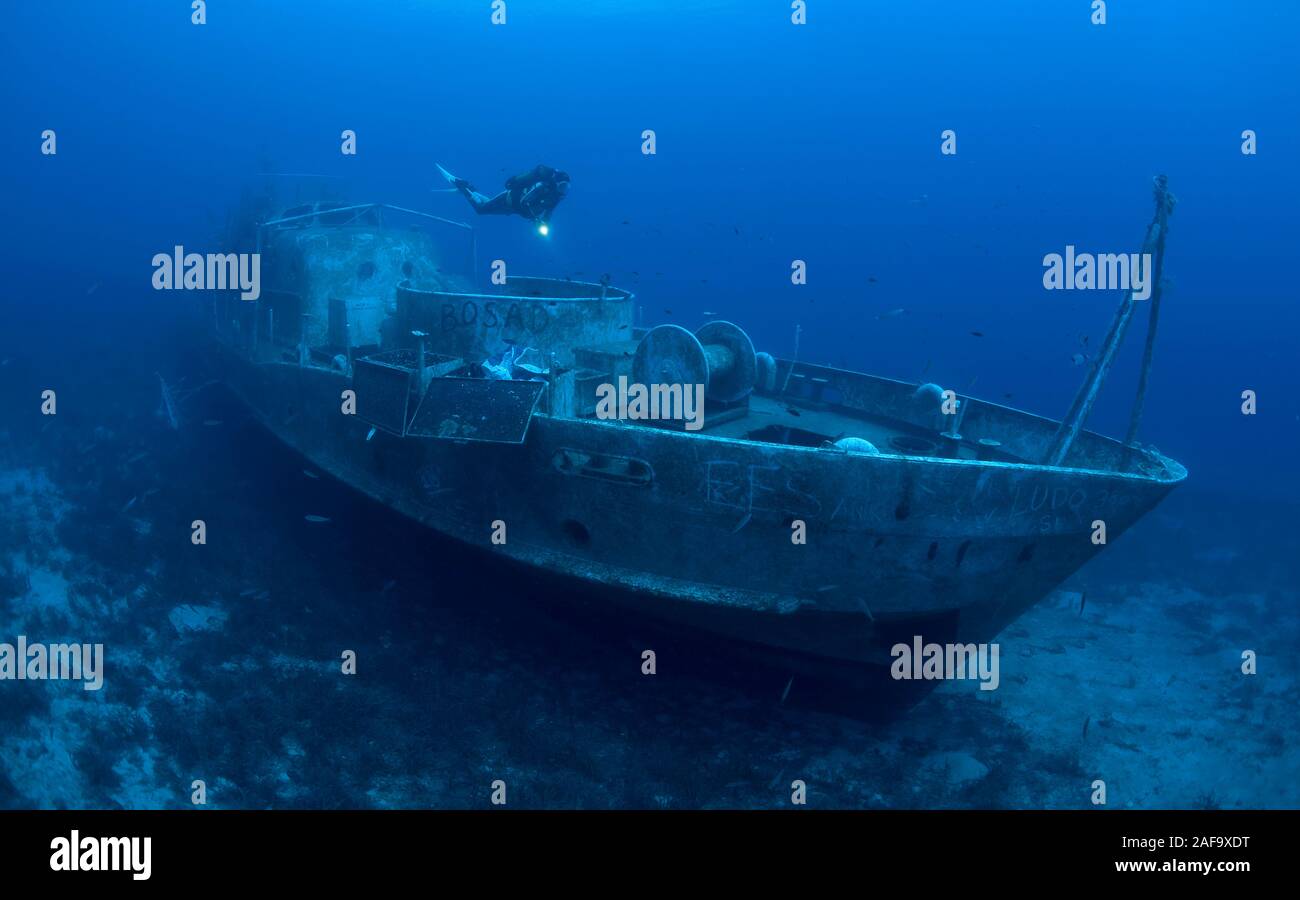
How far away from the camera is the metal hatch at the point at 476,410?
8102mm

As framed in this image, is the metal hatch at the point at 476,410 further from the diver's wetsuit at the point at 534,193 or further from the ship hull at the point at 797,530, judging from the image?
the diver's wetsuit at the point at 534,193

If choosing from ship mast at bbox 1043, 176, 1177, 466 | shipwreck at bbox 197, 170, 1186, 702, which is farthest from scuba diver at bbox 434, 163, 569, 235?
ship mast at bbox 1043, 176, 1177, 466

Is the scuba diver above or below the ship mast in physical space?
above

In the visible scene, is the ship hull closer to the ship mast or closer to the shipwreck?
the shipwreck

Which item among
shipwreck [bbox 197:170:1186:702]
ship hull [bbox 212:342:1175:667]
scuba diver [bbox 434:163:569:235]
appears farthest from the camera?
scuba diver [bbox 434:163:569:235]

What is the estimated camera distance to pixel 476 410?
27.2 feet

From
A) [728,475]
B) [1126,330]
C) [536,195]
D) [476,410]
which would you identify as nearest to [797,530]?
[728,475]

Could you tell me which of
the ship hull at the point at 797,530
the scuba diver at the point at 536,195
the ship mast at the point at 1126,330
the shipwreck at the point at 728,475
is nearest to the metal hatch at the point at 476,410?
the shipwreck at the point at 728,475

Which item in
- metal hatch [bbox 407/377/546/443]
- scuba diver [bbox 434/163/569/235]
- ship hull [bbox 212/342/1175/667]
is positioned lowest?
ship hull [bbox 212/342/1175/667]

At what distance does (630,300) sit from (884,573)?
645 cm

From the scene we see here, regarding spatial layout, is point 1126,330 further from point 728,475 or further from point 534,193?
point 534,193

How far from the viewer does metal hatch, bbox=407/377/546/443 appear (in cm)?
810
